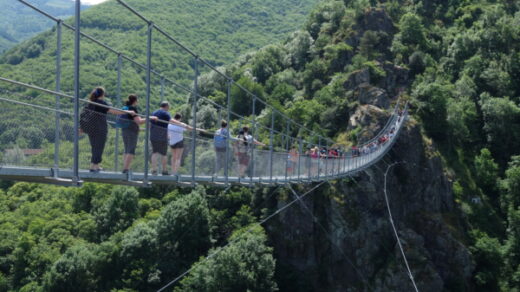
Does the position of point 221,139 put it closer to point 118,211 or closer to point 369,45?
point 118,211

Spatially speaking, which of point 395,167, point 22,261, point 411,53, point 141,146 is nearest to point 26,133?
point 141,146

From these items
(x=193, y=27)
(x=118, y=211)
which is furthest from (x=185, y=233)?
(x=193, y=27)

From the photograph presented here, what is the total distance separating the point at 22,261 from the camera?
166 feet

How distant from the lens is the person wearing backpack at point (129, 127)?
776 cm

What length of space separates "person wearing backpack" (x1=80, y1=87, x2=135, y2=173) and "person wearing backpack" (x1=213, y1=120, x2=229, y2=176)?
4186 millimetres

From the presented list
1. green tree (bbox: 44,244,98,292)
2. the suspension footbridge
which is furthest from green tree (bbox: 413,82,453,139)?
the suspension footbridge

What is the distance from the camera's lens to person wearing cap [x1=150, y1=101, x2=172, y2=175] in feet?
28.6

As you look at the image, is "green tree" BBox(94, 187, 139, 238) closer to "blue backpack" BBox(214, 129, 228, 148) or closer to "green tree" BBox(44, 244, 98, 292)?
"green tree" BBox(44, 244, 98, 292)

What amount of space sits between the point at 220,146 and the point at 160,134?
2.77m

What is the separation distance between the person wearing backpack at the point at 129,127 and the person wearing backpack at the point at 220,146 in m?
3.43

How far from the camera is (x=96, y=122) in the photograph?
7094mm

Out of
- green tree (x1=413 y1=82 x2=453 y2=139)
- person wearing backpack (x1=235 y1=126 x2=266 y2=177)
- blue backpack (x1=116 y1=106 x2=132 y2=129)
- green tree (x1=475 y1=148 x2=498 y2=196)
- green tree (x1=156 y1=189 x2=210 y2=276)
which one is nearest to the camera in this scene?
blue backpack (x1=116 y1=106 x2=132 y2=129)

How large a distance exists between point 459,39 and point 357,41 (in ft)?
33.5

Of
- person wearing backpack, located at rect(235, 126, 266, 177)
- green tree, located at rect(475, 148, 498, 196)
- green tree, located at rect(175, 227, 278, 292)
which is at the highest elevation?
person wearing backpack, located at rect(235, 126, 266, 177)
